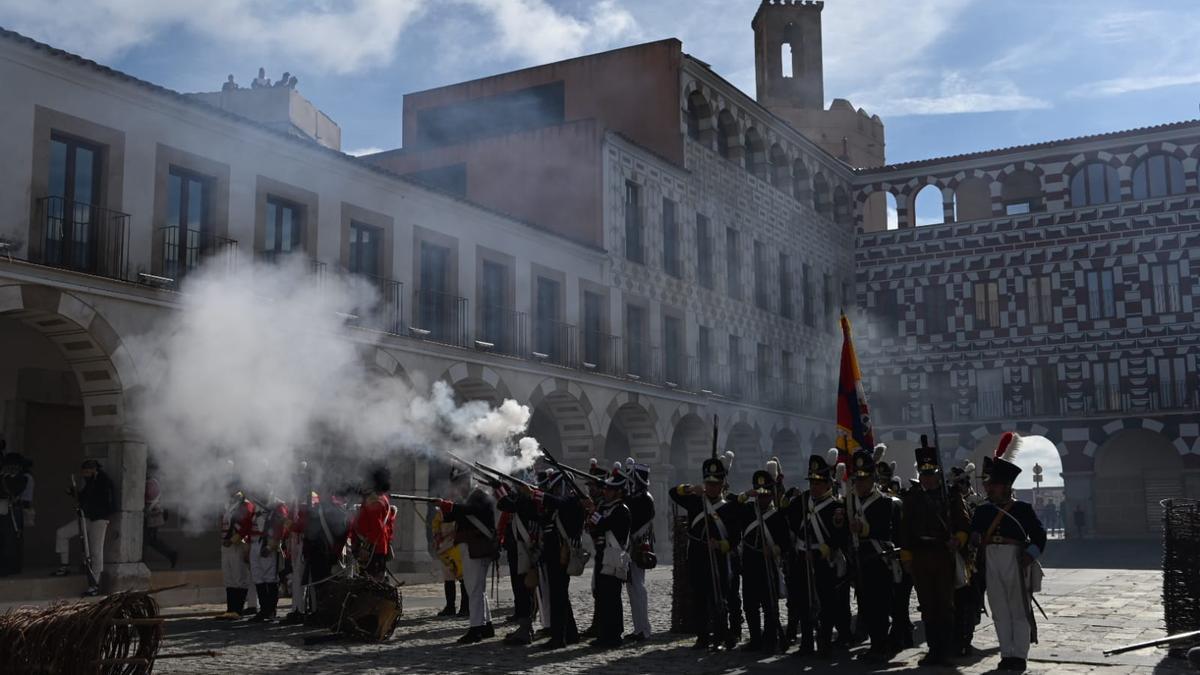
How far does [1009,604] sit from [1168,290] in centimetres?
3266

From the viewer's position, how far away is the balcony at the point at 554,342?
25125mm

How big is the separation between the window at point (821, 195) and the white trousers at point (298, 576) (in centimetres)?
3018

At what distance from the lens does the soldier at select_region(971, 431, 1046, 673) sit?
9.69 m

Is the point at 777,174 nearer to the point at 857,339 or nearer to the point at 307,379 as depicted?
the point at 857,339

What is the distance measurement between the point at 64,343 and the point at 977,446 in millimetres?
31586

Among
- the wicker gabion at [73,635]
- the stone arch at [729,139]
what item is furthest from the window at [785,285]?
the wicker gabion at [73,635]

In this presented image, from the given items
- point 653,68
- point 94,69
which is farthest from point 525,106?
point 94,69

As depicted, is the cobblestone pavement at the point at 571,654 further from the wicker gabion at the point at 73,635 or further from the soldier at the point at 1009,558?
the wicker gabion at the point at 73,635

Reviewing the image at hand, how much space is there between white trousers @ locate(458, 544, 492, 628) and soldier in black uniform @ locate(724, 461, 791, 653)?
2505 millimetres

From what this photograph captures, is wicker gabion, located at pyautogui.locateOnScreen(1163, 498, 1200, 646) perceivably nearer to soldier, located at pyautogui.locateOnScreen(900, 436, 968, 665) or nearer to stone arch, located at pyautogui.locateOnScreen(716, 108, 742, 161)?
soldier, located at pyautogui.locateOnScreen(900, 436, 968, 665)

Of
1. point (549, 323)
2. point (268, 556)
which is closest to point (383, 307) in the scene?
point (549, 323)

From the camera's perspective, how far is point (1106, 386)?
128 feet

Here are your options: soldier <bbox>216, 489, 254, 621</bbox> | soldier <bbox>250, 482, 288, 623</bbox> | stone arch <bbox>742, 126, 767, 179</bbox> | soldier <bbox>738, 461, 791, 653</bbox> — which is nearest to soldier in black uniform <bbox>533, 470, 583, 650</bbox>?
soldier <bbox>738, 461, 791, 653</bbox>

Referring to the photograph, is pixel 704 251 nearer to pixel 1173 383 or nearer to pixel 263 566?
pixel 1173 383
